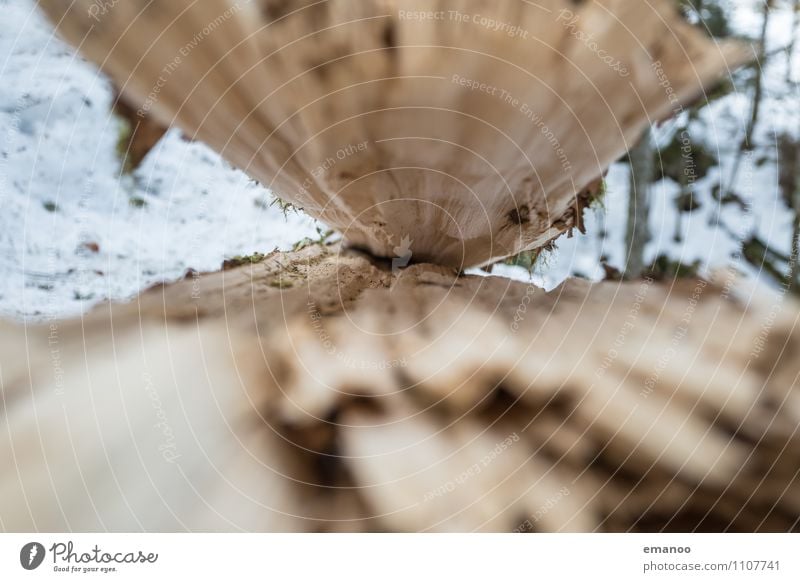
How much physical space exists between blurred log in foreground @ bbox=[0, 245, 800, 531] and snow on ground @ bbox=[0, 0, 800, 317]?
0.7 inches

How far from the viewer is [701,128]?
0.36 m

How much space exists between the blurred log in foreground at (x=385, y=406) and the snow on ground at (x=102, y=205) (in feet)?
0.06

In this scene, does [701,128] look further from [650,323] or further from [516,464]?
[516,464]

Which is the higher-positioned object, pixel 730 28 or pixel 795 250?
pixel 730 28

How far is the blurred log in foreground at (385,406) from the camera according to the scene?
0.31 metres

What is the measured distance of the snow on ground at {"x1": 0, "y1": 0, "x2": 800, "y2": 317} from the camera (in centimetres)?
34

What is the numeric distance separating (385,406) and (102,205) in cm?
22

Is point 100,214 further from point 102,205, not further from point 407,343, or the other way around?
point 407,343

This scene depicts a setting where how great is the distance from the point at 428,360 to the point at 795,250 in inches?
10.7

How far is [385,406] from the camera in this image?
0.31 metres

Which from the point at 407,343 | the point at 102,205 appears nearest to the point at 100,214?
the point at 102,205

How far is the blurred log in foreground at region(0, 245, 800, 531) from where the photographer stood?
310 millimetres

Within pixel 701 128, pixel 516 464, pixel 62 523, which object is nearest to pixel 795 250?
pixel 701 128

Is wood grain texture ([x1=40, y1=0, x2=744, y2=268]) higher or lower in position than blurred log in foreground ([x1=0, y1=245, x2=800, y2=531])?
higher
